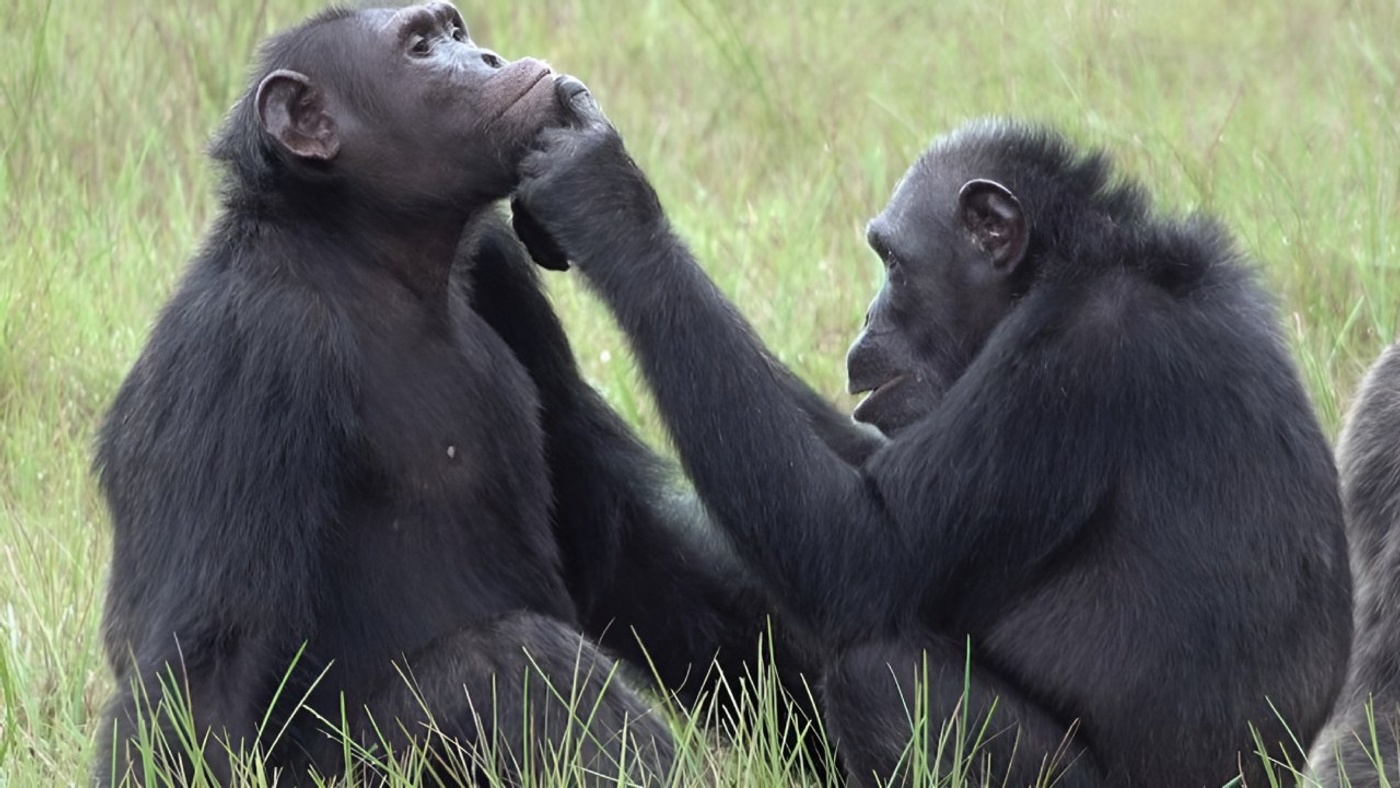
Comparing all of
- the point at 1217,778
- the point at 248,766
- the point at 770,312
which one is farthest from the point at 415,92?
the point at 770,312

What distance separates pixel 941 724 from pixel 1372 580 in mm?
1398

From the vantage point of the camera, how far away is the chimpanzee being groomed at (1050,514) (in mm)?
4430

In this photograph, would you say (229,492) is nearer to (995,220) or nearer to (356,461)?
(356,461)

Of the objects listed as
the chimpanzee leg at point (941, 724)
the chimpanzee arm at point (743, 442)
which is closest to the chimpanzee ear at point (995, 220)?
the chimpanzee arm at point (743, 442)

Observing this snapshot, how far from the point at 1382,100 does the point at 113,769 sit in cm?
564

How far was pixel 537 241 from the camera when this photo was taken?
188 inches

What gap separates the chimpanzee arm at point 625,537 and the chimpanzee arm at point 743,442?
0.54m

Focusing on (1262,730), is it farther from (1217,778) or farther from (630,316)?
(630,316)

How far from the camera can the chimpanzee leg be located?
438 centimetres

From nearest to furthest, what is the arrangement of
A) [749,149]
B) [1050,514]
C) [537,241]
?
[1050,514] < [537,241] < [749,149]

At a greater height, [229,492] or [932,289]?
[932,289]

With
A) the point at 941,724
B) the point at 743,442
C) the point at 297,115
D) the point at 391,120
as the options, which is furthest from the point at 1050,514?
the point at 297,115

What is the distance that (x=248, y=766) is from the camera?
4004mm

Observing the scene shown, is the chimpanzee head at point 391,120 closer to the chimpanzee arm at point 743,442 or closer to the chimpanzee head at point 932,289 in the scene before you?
the chimpanzee arm at point 743,442
